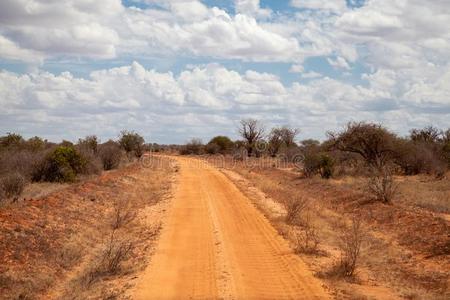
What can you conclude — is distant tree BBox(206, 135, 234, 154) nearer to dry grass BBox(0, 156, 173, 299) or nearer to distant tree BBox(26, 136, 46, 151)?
distant tree BBox(26, 136, 46, 151)

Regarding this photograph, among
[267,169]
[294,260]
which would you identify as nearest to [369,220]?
[294,260]

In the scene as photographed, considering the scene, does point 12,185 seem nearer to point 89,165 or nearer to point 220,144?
point 89,165

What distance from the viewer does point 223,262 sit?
1237 centimetres

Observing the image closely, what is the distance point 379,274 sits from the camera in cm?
1185

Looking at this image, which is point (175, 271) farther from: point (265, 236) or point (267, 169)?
point (267, 169)

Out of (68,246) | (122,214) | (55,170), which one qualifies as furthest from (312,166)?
(68,246)

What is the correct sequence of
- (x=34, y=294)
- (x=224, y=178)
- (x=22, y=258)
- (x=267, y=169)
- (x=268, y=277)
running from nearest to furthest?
(x=34, y=294) → (x=268, y=277) → (x=22, y=258) → (x=224, y=178) → (x=267, y=169)

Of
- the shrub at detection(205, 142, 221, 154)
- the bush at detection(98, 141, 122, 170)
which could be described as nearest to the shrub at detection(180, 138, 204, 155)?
the shrub at detection(205, 142, 221, 154)

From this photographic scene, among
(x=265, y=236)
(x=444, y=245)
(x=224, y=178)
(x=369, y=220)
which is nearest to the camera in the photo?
(x=444, y=245)

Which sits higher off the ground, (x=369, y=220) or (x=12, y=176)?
(x=12, y=176)

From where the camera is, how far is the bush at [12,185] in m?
19.8

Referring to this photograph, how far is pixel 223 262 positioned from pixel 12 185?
11.5 metres

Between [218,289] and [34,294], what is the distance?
11.7ft

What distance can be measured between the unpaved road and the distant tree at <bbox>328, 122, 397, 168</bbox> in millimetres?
18910
